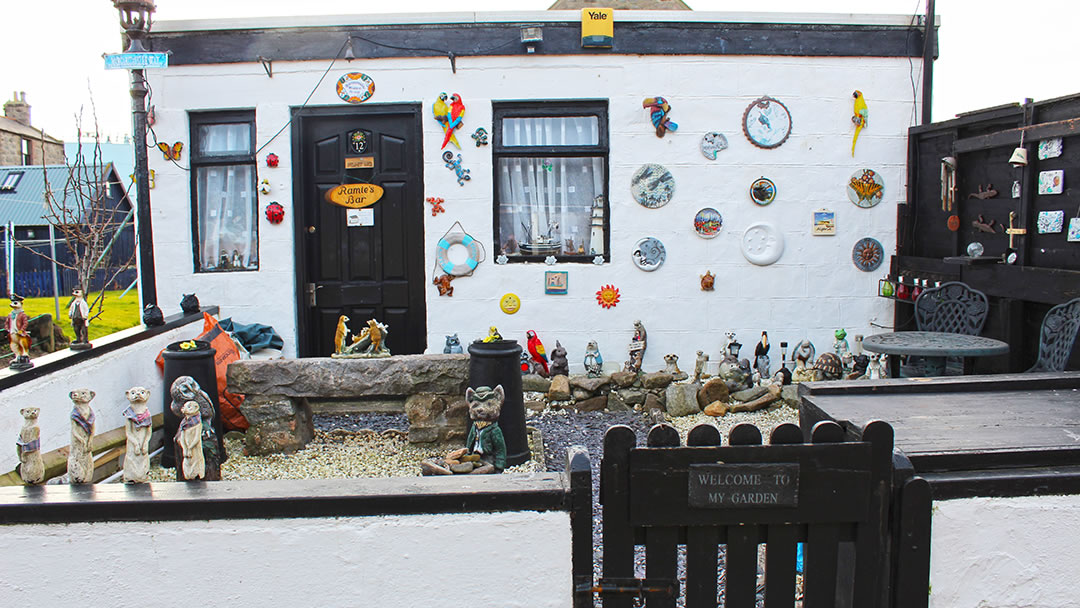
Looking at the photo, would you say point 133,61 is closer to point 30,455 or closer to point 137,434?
point 137,434

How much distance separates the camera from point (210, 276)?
279 inches

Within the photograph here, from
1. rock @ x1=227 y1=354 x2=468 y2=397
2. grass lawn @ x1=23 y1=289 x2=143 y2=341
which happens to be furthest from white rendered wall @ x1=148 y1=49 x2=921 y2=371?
grass lawn @ x1=23 y1=289 x2=143 y2=341

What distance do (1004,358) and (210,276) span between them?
6.45 meters

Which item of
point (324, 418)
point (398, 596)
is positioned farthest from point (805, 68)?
point (398, 596)

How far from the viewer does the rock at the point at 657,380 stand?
6590 millimetres

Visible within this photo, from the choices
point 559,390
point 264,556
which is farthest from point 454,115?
point 264,556

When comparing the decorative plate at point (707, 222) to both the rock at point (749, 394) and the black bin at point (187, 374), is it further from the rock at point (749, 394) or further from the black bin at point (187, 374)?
the black bin at point (187, 374)

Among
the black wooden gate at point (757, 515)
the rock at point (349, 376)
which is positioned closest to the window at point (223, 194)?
the rock at point (349, 376)

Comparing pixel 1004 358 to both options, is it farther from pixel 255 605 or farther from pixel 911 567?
pixel 255 605

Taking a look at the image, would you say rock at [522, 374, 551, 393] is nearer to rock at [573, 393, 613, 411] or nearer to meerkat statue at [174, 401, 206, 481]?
rock at [573, 393, 613, 411]

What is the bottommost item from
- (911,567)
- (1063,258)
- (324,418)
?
(324,418)

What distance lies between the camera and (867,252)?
7.04 metres

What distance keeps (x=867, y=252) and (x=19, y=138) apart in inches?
1161

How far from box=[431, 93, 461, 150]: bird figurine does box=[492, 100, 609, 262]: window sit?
1.33 feet
